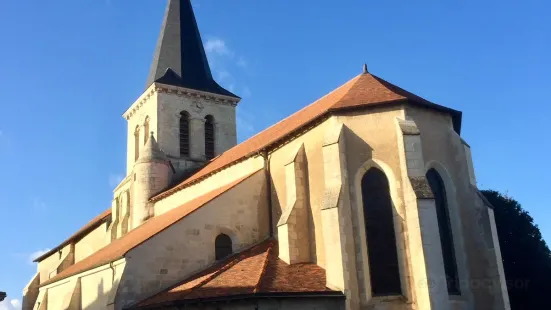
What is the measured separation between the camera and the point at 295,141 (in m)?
16.8

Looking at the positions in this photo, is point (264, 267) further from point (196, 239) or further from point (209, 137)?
point (209, 137)

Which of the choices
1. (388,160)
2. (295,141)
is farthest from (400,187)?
(295,141)

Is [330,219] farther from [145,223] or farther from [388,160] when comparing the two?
[145,223]

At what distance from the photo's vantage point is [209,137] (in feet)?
92.6

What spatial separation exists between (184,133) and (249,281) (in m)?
15.4

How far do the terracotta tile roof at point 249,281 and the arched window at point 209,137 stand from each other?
1240cm

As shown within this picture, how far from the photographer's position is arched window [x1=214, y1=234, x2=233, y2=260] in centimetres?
1675

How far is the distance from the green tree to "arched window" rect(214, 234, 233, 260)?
517 inches

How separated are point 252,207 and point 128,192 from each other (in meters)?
10.5

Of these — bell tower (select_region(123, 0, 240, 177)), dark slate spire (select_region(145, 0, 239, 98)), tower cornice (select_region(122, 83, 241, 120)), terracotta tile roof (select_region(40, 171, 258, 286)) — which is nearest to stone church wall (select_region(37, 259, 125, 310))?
terracotta tile roof (select_region(40, 171, 258, 286))

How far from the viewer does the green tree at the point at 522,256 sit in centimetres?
2236

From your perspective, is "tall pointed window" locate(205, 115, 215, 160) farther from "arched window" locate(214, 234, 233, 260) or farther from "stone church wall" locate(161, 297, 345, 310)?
"stone church wall" locate(161, 297, 345, 310)

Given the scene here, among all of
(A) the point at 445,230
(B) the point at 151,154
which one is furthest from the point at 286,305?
(B) the point at 151,154

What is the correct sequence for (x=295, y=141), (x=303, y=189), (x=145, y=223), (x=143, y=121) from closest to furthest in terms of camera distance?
(x=303, y=189) < (x=295, y=141) < (x=145, y=223) < (x=143, y=121)
